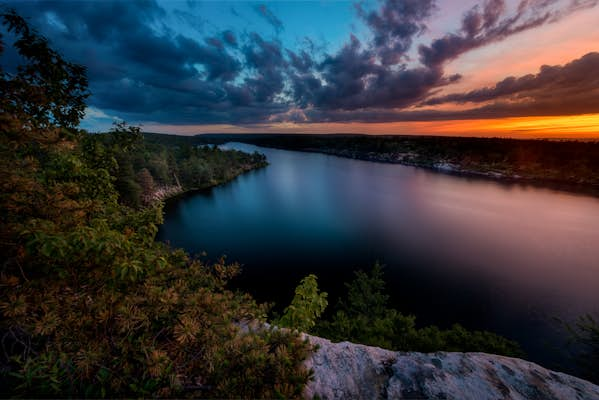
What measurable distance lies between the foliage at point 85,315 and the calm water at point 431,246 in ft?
60.3

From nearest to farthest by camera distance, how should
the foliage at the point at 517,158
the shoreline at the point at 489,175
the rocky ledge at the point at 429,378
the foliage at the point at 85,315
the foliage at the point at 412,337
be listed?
the foliage at the point at 85,315 < the rocky ledge at the point at 429,378 < the foliage at the point at 412,337 < the shoreline at the point at 489,175 < the foliage at the point at 517,158

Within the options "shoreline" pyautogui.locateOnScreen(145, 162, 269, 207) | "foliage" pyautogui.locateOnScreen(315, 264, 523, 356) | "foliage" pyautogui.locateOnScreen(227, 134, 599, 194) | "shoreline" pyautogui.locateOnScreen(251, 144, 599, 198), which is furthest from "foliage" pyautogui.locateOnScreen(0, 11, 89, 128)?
"foliage" pyautogui.locateOnScreen(227, 134, 599, 194)

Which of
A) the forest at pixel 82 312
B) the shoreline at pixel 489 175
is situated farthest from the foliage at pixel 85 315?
the shoreline at pixel 489 175

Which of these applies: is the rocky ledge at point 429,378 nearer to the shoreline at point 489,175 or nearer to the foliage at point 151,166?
the foliage at point 151,166

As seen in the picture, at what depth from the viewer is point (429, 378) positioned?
401 cm

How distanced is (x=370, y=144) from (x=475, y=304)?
154515mm

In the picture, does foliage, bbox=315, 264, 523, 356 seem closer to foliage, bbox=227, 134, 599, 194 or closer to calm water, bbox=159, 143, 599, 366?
calm water, bbox=159, 143, 599, 366

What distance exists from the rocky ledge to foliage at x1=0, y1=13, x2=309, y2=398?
5.25 feet

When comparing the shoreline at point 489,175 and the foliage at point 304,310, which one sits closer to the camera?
the foliage at point 304,310

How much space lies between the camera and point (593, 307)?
63.4 feet

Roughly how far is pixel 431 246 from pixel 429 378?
Result: 30984 millimetres

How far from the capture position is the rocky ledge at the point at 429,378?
3.78 m

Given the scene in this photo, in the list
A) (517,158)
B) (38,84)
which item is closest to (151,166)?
(38,84)

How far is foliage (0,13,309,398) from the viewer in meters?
2.27
